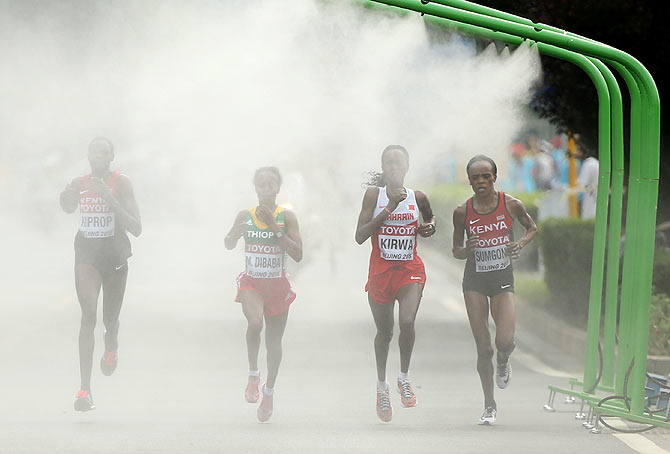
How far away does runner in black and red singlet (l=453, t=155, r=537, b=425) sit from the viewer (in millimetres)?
9055

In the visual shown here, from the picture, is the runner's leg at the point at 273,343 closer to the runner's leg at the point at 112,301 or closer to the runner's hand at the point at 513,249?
the runner's leg at the point at 112,301

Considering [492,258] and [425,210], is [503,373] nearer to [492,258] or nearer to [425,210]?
[492,258]

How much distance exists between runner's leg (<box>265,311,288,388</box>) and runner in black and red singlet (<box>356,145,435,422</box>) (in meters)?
0.60

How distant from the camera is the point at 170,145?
1089 centimetres

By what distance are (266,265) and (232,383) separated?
2379 mm

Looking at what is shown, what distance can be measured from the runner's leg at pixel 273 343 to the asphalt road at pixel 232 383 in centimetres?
33

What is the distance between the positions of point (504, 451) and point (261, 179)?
7.04 ft

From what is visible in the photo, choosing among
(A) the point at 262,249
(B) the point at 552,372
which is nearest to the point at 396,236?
(A) the point at 262,249

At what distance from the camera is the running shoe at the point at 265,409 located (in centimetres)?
940

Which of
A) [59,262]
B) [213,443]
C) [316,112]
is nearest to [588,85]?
[316,112]

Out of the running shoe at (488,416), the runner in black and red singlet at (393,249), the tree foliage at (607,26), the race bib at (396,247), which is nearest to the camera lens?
the runner in black and red singlet at (393,249)

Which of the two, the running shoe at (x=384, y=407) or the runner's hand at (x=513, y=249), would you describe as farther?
the running shoe at (x=384, y=407)

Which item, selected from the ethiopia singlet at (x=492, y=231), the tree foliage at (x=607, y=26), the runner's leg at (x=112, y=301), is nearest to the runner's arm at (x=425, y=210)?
the ethiopia singlet at (x=492, y=231)

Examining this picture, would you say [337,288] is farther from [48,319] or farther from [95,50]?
[95,50]
